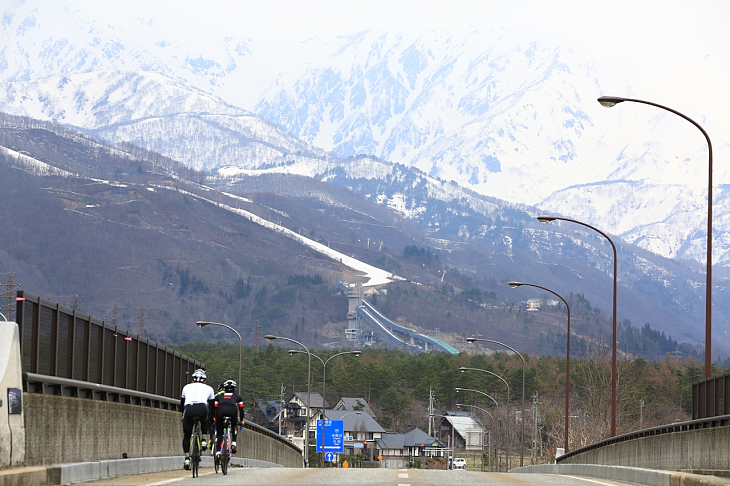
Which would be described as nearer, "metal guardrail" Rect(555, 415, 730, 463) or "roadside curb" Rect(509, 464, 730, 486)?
"roadside curb" Rect(509, 464, 730, 486)

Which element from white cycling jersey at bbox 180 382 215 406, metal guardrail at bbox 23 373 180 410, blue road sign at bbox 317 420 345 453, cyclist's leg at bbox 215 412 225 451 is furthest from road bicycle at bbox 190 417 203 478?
blue road sign at bbox 317 420 345 453

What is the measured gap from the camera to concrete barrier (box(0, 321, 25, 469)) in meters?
15.0

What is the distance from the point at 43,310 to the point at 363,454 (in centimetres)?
14116

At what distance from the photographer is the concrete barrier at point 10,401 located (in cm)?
1505

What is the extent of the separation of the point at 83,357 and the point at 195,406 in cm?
237

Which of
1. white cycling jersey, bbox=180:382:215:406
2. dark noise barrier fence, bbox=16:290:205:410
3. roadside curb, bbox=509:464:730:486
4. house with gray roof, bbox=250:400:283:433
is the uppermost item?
dark noise barrier fence, bbox=16:290:205:410

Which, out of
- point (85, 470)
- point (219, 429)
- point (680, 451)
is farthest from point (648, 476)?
point (85, 470)

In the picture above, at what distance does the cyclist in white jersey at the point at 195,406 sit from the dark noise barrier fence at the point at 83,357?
145cm

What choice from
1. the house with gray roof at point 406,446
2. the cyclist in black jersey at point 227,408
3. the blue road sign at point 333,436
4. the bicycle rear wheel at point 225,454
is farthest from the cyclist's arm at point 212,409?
the house with gray roof at point 406,446

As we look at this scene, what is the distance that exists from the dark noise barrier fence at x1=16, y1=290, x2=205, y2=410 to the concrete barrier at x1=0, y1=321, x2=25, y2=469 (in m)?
0.72

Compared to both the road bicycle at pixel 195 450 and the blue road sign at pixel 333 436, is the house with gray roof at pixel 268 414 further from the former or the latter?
the road bicycle at pixel 195 450

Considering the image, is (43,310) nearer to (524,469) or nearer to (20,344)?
(20,344)

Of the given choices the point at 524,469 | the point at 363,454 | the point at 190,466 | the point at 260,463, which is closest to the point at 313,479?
the point at 190,466

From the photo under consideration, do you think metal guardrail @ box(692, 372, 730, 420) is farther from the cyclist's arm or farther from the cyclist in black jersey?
the cyclist's arm
